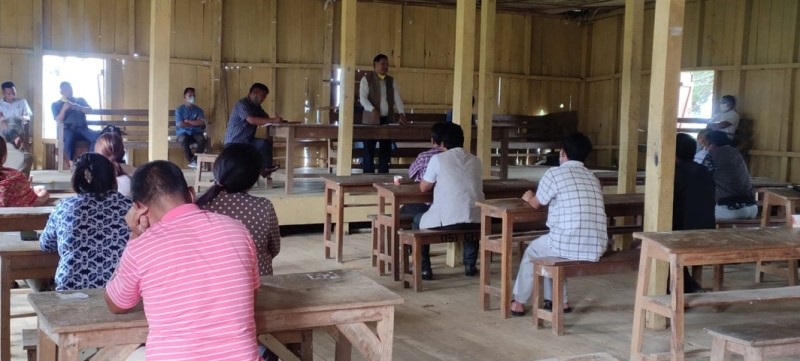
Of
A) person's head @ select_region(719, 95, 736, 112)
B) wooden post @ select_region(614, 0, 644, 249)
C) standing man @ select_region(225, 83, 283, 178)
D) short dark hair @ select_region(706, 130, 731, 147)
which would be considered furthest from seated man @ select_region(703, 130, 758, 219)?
person's head @ select_region(719, 95, 736, 112)

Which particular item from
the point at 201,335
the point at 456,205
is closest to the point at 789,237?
the point at 456,205

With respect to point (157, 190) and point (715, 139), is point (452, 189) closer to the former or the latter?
point (715, 139)

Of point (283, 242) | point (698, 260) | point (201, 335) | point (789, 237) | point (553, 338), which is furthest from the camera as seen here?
point (283, 242)

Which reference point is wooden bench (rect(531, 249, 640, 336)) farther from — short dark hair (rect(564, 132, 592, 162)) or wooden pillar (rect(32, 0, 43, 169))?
wooden pillar (rect(32, 0, 43, 169))

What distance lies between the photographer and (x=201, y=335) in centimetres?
231

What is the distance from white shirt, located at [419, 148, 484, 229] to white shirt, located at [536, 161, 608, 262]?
112 cm

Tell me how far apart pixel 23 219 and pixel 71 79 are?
8.67m

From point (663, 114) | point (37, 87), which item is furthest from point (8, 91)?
point (663, 114)

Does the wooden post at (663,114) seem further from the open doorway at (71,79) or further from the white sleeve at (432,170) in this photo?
the open doorway at (71,79)

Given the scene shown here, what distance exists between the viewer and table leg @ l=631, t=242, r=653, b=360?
405 centimetres

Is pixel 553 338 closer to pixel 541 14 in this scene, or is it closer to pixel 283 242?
pixel 283 242

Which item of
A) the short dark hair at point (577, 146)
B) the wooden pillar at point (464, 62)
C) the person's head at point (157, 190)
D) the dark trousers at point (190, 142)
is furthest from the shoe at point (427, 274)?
the dark trousers at point (190, 142)

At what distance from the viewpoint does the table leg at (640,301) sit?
405 centimetres

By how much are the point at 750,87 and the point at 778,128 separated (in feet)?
→ 2.59
